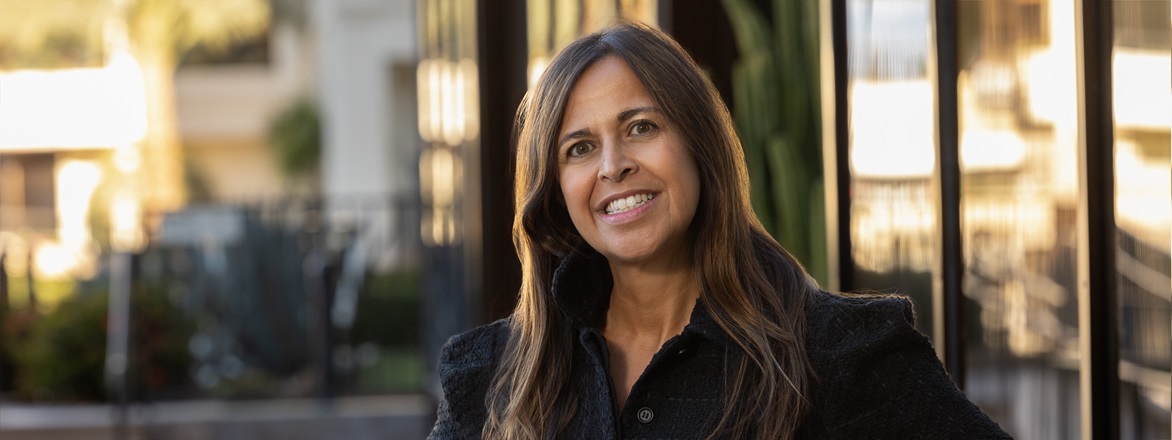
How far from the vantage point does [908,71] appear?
4133 mm

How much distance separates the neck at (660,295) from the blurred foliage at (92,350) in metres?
8.26

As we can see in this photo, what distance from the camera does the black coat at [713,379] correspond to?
243 centimetres

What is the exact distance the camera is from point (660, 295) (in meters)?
2.76

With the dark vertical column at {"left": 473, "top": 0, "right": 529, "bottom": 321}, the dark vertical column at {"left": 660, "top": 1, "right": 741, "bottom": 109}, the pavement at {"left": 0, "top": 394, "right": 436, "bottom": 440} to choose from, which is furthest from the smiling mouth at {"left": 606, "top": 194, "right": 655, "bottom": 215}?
the pavement at {"left": 0, "top": 394, "right": 436, "bottom": 440}

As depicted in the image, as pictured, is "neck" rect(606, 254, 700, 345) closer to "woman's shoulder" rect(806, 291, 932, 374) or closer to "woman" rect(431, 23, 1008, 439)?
"woman" rect(431, 23, 1008, 439)

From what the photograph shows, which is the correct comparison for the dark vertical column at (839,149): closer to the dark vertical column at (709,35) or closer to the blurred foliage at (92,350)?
the dark vertical column at (709,35)

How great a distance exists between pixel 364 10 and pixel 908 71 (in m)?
19.9

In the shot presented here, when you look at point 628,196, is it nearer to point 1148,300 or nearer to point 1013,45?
point 1148,300

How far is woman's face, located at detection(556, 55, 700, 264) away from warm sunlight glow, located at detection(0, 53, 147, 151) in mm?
27838

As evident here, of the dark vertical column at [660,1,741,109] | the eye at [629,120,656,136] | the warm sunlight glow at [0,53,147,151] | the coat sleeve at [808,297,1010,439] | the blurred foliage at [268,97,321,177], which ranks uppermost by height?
the warm sunlight glow at [0,53,147,151]

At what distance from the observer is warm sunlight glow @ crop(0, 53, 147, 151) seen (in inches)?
1199

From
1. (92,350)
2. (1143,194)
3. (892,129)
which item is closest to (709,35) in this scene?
(892,129)

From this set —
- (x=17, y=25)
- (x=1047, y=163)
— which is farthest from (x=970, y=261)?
(x=17, y=25)

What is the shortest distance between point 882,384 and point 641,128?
58 centimetres
